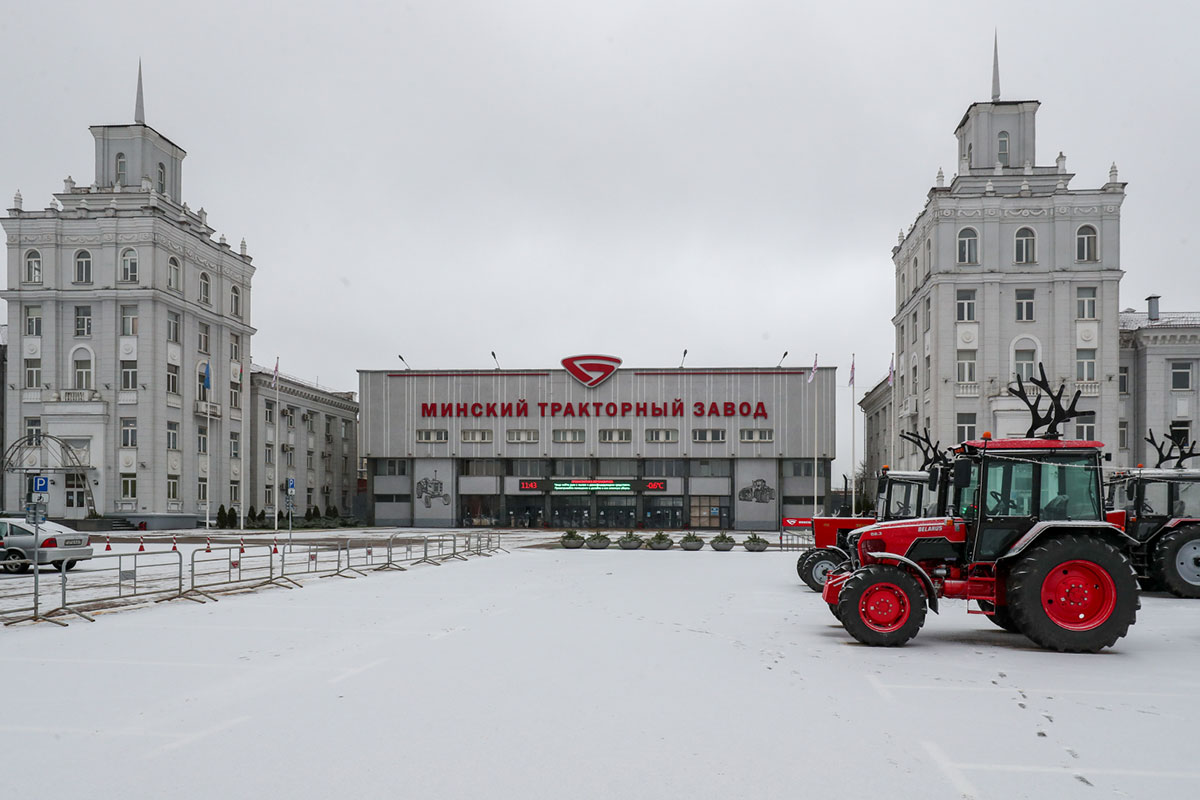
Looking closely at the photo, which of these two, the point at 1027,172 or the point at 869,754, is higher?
the point at 1027,172

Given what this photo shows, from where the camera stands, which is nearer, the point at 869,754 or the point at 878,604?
the point at 869,754

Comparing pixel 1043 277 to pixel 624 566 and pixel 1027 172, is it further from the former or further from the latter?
pixel 624 566

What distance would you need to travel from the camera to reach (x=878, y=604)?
474 inches

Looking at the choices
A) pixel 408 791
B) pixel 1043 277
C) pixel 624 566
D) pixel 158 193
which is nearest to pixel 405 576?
pixel 624 566

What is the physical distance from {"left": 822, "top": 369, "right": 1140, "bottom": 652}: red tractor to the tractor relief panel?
5870cm

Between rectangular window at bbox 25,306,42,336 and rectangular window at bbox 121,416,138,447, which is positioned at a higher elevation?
rectangular window at bbox 25,306,42,336

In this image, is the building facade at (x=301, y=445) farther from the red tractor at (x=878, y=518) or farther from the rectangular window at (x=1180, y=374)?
the rectangular window at (x=1180, y=374)

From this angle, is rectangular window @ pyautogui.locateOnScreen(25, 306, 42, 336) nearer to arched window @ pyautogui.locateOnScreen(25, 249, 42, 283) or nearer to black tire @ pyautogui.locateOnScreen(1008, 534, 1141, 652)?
arched window @ pyautogui.locateOnScreen(25, 249, 42, 283)

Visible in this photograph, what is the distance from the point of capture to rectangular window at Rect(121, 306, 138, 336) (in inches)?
2378

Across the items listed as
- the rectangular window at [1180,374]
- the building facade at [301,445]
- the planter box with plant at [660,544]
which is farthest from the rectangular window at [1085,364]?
the building facade at [301,445]

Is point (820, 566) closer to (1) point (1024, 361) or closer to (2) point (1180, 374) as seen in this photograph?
(1) point (1024, 361)

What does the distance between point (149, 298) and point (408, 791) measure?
6170 cm

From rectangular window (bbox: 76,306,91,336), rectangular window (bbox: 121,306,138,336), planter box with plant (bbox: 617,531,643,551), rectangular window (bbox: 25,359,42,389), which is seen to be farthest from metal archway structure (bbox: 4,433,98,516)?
planter box with plant (bbox: 617,531,643,551)

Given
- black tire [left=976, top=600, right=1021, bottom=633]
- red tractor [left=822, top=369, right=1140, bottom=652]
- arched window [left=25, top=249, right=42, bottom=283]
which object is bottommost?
black tire [left=976, top=600, right=1021, bottom=633]
